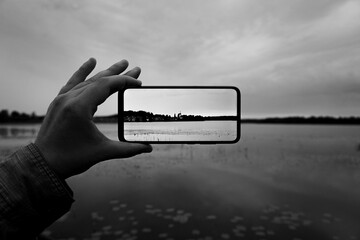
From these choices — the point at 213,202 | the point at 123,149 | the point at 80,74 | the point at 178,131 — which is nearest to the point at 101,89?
the point at 123,149

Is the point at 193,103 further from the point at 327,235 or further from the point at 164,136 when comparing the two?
the point at 327,235

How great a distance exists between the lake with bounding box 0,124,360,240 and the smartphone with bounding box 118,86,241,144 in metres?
4.15

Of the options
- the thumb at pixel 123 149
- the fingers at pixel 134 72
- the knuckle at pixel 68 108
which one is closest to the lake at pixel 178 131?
the thumb at pixel 123 149

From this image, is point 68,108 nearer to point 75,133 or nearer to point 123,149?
point 75,133

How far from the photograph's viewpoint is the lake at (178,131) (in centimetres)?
157

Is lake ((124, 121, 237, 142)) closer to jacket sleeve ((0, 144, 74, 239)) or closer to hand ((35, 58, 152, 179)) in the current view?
hand ((35, 58, 152, 179))

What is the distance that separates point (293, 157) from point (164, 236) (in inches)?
407

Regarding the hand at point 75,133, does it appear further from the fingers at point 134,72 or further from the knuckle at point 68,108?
the fingers at point 134,72

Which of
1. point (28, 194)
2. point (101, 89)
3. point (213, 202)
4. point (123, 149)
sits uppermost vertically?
point (101, 89)

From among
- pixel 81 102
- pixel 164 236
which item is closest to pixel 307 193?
pixel 164 236

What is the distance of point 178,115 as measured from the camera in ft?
5.54

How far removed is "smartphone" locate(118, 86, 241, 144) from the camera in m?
1.58

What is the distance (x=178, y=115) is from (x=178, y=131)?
0.13 meters

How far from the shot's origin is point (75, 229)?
17.5 feet
